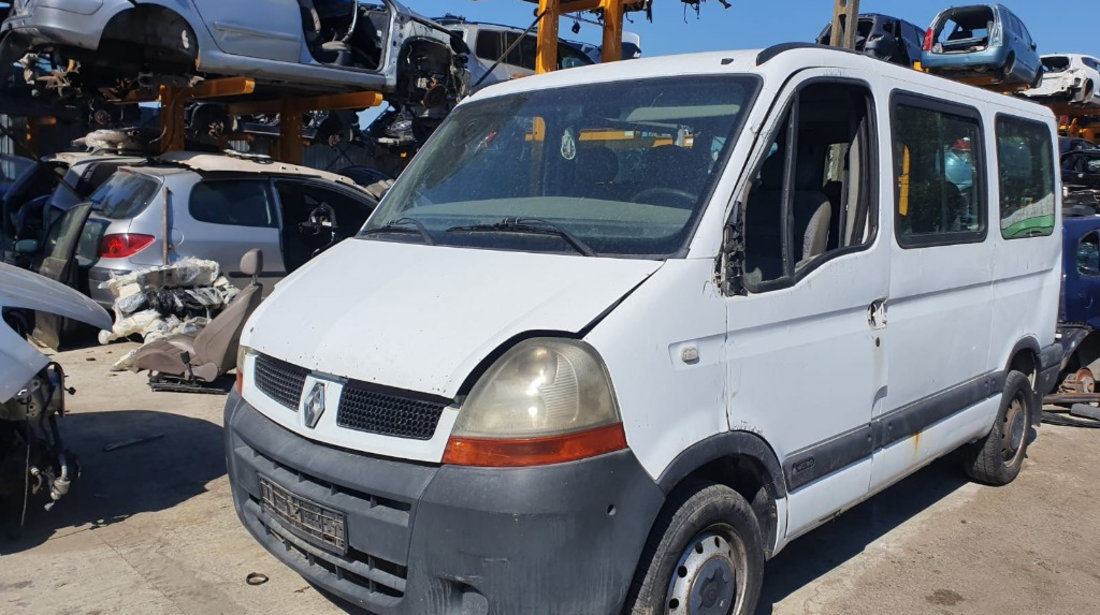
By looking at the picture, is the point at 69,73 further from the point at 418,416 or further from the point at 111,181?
the point at 418,416

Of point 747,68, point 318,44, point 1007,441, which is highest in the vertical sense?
point 318,44

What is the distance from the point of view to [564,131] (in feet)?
11.7

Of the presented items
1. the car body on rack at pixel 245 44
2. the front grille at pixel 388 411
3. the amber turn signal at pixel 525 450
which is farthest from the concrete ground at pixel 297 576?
the car body on rack at pixel 245 44

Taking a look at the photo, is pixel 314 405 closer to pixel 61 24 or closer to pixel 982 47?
pixel 61 24

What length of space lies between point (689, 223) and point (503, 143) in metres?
1.13

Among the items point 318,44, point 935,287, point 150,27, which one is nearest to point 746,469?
point 935,287

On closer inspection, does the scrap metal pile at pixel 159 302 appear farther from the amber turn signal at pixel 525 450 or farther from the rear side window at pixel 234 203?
the amber turn signal at pixel 525 450

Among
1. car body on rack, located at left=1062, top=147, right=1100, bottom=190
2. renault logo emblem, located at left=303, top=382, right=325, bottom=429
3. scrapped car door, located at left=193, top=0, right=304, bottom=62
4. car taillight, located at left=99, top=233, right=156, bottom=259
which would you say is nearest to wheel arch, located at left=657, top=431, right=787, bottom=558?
renault logo emblem, located at left=303, top=382, right=325, bottom=429

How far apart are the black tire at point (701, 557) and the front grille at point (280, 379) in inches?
48.5

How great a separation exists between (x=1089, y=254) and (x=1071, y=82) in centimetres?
1221

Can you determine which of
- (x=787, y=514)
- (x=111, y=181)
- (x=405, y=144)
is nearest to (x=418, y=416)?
(x=787, y=514)

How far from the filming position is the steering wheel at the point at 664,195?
2.99 m

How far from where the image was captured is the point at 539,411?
8.08ft

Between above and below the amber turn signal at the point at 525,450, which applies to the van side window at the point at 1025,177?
above
